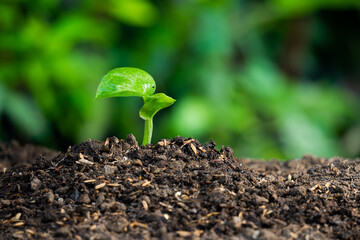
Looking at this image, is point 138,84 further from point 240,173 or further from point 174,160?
point 240,173

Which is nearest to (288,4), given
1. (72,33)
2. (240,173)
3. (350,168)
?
(72,33)

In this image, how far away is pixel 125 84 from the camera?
3.55ft

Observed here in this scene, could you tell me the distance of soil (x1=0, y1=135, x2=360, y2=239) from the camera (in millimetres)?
908

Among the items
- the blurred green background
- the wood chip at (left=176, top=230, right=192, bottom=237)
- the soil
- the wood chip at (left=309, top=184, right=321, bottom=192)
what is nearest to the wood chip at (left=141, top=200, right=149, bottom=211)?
the soil

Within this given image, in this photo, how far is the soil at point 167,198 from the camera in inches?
35.7

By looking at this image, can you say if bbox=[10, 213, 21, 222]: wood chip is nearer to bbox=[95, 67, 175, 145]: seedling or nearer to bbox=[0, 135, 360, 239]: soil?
bbox=[0, 135, 360, 239]: soil

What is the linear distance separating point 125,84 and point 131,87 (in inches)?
0.6

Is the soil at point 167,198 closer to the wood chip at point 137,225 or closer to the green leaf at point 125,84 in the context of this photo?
the wood chip at point 137,225

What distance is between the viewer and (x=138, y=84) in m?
1.11

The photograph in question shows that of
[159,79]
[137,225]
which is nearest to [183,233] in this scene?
[137,225]

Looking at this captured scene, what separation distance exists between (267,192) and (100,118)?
2192mm

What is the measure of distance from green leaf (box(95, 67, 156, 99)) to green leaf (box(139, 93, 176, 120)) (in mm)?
24

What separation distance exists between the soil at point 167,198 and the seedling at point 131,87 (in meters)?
0.11

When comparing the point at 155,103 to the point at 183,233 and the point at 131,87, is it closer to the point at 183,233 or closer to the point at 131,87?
the point at 131,87
